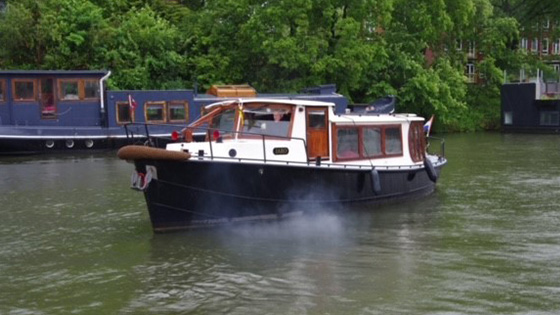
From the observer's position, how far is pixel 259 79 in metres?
45.8

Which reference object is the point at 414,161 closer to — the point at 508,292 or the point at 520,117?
the point at 508,292

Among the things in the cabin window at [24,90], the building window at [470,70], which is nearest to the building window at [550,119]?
the building window at [470,70]

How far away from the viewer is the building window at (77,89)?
36.1 meters

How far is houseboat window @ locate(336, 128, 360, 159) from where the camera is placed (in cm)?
1817

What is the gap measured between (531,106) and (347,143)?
37.5 meters

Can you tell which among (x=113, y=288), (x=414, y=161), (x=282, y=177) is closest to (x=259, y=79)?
(x=414, y=161)

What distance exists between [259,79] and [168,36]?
5.85 metres

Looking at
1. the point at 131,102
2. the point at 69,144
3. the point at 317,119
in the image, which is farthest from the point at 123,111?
the point at 317,119

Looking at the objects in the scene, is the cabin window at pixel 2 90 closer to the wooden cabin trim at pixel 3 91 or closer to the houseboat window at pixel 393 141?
the wooden cabin trim at pixel 3 91

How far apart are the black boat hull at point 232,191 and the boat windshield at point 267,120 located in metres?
1.20

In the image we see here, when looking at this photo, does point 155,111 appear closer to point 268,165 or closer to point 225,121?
point 225,121

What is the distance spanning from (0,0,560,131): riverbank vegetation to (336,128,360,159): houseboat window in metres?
24.8

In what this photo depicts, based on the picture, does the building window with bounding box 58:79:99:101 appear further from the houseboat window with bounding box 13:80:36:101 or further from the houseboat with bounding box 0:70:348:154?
the houseboat window with bounding box 13:80:36:101

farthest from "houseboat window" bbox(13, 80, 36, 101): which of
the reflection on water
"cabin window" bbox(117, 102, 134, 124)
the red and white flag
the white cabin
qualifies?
the white cabin
